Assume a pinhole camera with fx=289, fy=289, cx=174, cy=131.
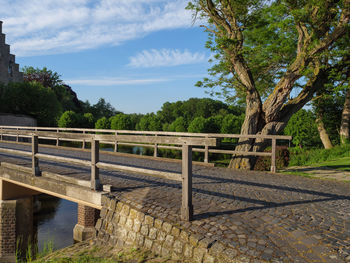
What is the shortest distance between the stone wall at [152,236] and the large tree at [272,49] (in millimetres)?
7108

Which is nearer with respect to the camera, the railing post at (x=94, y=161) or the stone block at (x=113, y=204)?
the stone block at (x=113, y=204)

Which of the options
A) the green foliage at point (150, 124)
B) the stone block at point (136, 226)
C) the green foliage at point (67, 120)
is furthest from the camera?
the green foliage at point (150, 124)

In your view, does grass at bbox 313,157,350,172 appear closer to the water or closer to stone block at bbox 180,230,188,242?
stone block at bbox 180,230,188,242

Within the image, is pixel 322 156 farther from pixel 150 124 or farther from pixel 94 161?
pixel 150 124

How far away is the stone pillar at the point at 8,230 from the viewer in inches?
370

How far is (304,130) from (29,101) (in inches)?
1595

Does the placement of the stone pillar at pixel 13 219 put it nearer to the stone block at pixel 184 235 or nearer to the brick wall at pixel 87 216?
the brick wall at pixel 87 216

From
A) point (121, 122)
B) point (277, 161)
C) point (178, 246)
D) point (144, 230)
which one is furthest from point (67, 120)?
point (178, 246)

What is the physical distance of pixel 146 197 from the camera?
5.68m

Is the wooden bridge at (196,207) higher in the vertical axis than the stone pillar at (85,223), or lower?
higher

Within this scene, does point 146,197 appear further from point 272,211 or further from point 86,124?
point 86,124

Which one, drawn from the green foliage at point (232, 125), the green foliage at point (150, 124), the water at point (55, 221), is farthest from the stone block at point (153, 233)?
the green foliage at point (150, 124)

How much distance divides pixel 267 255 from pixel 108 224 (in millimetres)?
3005

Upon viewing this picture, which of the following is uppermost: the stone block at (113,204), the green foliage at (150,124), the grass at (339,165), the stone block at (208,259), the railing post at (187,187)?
the green foliage at (150,124)
